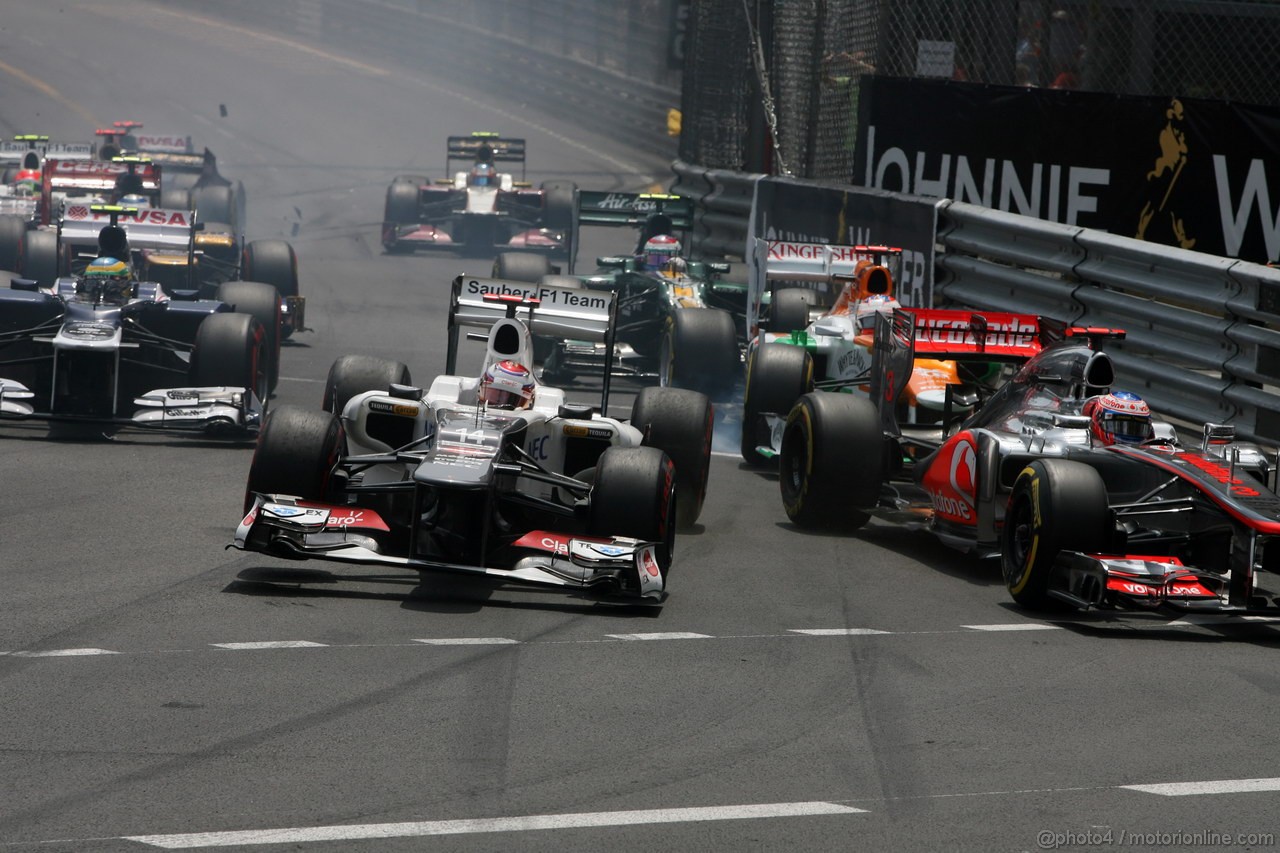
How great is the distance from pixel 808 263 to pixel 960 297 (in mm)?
1438

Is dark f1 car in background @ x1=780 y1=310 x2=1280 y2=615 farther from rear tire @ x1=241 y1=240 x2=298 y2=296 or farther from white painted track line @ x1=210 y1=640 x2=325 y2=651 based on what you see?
rear tire @ x1=241 y1=240 x2=298 y2=296

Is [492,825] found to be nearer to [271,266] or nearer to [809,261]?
[809,261]

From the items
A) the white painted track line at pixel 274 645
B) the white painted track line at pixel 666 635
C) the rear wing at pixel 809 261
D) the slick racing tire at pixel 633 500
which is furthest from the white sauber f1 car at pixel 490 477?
the rear wing at pixel 809 261

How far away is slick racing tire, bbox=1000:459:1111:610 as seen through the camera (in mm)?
7957

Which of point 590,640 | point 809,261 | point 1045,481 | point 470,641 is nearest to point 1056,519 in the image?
point 1045,481

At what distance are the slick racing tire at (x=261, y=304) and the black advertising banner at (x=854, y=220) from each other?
5.64 meters

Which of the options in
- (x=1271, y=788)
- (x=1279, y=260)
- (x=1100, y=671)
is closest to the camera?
(x=1271, y=788)

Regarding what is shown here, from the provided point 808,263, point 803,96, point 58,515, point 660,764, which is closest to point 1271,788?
point 660,764

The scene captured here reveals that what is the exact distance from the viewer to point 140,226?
54.7ft

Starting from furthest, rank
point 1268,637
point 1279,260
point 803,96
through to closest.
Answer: point 803,96
point 1279,260
point 1268,637

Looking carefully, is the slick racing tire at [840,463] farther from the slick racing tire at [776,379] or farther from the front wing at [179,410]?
the front wing at [179,410]

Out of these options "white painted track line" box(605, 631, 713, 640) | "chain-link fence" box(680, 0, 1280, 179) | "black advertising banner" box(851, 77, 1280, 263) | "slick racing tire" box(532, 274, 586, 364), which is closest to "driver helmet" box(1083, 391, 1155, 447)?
"white painted track line" box(605, 631, 713, 640)

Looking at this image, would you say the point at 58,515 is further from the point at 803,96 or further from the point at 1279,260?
the point at 803,96

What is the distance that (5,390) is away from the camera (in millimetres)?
12516
